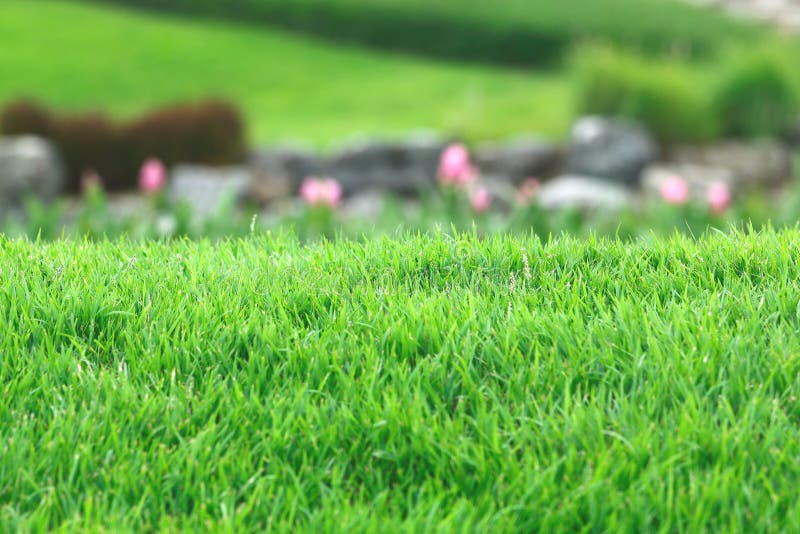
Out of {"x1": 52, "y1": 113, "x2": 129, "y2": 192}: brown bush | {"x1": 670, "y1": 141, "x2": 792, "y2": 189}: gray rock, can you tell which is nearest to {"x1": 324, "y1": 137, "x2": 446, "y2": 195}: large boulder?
{"x1": 52, "y1": 113, "x2": 129, "y2": 192}: brown bush

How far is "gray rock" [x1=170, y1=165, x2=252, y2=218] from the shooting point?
30.1 ft

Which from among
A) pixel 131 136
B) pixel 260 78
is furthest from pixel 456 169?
pixel 260 78

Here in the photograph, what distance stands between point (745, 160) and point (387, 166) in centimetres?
433

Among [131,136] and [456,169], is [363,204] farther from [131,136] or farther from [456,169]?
[131,136]

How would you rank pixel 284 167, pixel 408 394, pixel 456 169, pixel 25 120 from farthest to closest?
pixel 284 167
pixel 25 120
pixel 456 169
pixel 408 394

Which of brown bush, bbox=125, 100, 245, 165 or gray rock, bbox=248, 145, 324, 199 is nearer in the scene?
gray rock, bbox=248, 145, 324, 199

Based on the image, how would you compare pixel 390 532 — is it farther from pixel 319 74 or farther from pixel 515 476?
pixel 319 74

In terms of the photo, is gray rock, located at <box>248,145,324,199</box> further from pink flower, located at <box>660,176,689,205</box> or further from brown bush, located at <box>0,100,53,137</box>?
pink flower, located at <box>660,176,689,205</box>

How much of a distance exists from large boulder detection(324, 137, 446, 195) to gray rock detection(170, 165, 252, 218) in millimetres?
1220

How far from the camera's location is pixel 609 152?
10445mm

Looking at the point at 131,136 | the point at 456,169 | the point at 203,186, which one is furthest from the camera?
the point at 131,136

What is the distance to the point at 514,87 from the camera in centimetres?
1734

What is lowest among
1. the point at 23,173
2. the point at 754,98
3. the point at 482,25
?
the point at 23,173

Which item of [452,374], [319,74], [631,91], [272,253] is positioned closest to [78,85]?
[319,74]
